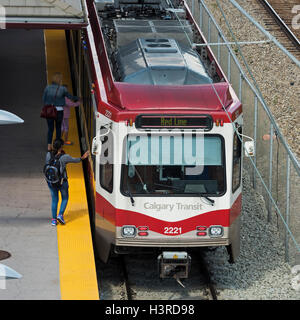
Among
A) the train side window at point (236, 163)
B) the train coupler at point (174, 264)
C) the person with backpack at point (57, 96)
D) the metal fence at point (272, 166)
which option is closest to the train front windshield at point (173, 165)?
the train side window at point (236, 163)

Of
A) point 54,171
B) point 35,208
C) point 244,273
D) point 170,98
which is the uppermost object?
point 170,98

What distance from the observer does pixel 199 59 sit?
595 inches

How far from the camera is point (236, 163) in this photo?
13727mm

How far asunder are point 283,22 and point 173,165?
15422 millimetres

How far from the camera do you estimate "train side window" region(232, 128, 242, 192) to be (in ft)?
44.6

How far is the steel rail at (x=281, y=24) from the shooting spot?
2625 centimetres

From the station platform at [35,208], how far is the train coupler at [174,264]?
3.52ft

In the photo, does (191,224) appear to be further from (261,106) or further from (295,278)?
(261,106)

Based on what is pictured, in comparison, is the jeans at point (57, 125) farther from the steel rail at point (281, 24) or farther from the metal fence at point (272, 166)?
the steel rail at point (281, 24)

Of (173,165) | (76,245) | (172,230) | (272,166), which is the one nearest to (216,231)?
(172,230)

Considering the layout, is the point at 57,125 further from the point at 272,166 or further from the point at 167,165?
the point at 167,165

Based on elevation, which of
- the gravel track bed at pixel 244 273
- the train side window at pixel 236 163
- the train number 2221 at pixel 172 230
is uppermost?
the train side window at pixel 236 163

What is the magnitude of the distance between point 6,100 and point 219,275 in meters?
8.91
